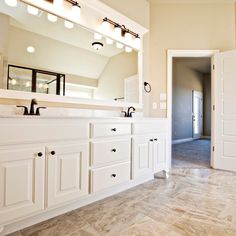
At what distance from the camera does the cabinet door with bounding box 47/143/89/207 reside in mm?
1477

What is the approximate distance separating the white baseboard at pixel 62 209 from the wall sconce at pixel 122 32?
1975mm

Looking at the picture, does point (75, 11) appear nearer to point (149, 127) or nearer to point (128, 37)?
point (128, 37)

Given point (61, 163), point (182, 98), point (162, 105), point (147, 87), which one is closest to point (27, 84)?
point (61, 163)

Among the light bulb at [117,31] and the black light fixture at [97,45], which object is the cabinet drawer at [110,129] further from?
the light bulb at [117,31]

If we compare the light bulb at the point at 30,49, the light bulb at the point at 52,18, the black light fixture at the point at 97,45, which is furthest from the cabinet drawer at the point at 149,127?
the light bulb at the point at 52,18

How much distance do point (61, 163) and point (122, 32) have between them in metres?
2.03

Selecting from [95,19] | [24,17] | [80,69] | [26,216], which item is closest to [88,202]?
[26,216]

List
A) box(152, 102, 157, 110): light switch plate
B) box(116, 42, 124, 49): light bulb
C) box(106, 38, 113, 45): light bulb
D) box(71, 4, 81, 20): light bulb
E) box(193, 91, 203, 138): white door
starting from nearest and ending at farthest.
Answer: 1. box(71, 4, 81, 20): light bulb
2. box(106, 38, 113, 45): light bulb
3. box(116, 42, 124, 49): light bulb
4. box(152, 102, 157, 110): light switch plate
5. box(193, 91, 203, 138): white door

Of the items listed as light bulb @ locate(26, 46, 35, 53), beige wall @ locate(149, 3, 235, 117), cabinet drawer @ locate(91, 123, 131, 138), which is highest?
beige wall @ locate(149, 3, 235, 117)

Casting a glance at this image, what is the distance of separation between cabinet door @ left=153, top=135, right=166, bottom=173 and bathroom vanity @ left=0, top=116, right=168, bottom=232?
273 mm

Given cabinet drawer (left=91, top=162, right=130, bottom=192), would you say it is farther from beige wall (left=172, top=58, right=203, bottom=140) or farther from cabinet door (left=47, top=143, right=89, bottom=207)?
beige wall (left=172, top=58, right=203, bottom=140)

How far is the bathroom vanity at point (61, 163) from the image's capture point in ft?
4.22

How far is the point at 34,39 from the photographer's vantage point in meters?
1.91

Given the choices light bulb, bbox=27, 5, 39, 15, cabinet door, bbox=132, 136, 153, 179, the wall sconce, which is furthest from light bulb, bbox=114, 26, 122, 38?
cabinet door, bbox=132, 136, 153, 179
